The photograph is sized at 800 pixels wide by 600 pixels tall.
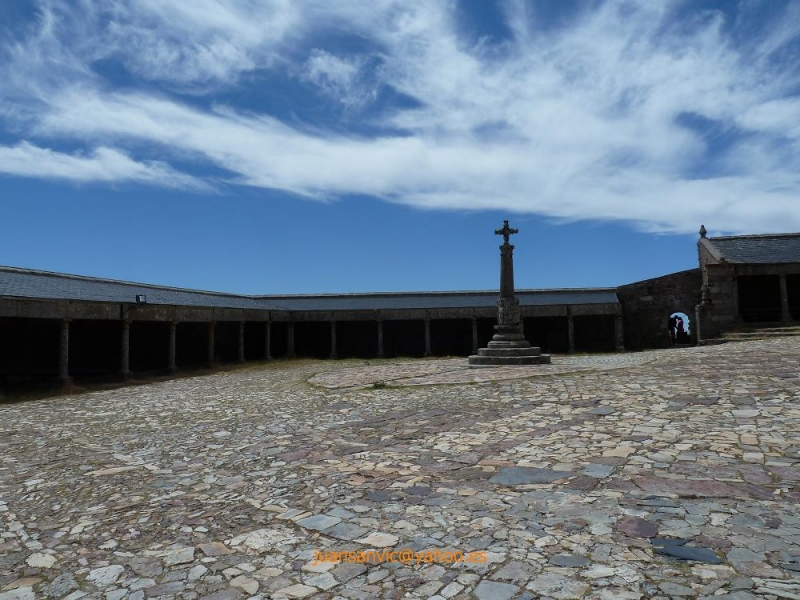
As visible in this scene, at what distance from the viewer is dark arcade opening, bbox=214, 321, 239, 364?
26.9m

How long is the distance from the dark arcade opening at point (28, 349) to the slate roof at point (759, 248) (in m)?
A: 27.8

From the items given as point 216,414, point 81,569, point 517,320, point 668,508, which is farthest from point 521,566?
point 517,320

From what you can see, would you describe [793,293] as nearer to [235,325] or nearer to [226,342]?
Answer: [235,325]

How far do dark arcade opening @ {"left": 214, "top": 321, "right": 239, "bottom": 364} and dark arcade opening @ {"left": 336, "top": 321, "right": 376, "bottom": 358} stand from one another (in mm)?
5523

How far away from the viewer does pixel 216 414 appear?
1067 centimetres

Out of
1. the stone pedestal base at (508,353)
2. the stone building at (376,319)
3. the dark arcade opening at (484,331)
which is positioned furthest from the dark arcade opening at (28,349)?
the dark arcade opening at (484,331)

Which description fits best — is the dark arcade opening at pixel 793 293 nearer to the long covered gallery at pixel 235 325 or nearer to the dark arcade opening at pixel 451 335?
the long covered gallery at pixel 235 325

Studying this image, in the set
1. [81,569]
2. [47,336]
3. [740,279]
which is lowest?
[81,569]

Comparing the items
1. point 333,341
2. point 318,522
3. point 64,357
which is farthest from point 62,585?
point 333,341

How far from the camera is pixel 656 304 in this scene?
29406 millimetres

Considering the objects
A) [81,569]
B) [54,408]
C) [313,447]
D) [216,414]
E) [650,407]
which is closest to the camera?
[81,569]

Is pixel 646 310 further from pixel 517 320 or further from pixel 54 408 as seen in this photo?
pixel 54 408

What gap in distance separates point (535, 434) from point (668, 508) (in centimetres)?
293

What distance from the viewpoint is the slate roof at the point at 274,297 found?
20250mm
